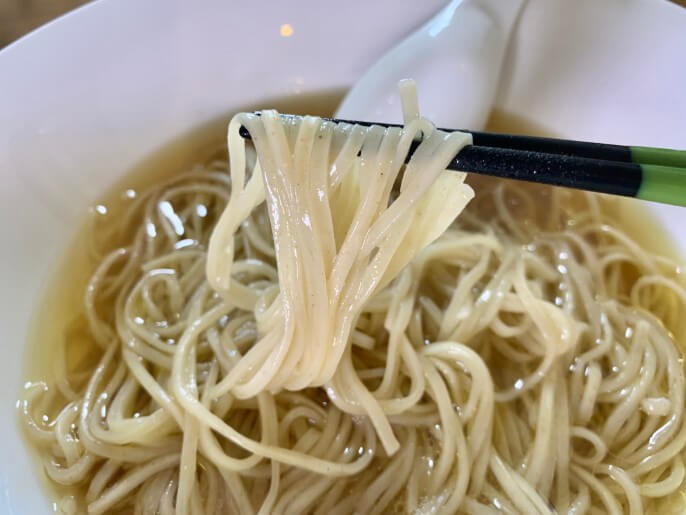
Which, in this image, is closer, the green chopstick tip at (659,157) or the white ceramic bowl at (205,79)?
the green chopstick tip at (659,157)

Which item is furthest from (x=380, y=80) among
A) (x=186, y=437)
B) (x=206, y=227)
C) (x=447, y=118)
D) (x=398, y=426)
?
(x=186, y=437)

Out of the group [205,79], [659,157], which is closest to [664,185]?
[659,157]

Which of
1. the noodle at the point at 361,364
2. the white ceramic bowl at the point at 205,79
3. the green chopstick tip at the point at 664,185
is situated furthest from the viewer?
the white ceramic bowl at the point at 205,79

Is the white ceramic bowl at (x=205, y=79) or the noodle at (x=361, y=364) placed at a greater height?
the white ceramic bowl at (x=205, y=79)

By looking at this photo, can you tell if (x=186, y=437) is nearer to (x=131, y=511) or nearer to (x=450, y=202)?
(x=131, y=511)

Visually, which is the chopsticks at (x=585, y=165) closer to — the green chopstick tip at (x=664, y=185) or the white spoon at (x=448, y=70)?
the green chopstick tip at (x=664, y=185)

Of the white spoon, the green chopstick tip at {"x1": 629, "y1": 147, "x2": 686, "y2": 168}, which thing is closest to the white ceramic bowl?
the white spoon

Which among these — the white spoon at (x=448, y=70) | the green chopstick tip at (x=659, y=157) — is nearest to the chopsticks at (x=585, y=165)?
the green chopstick tip at (x=659, y=157)
